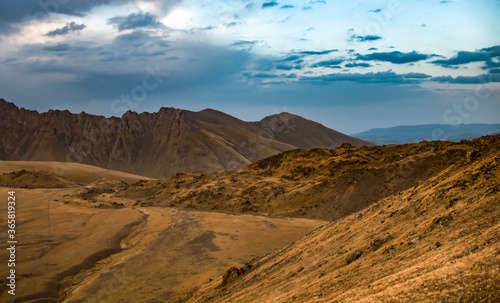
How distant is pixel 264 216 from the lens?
110 feet

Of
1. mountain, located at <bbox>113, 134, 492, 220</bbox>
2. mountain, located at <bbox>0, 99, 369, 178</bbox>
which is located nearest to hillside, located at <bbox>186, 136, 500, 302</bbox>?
mountain, located at <bbox>113, 134, 492, 220</bbox>

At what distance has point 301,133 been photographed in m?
175

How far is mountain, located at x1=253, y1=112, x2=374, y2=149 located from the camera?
168m

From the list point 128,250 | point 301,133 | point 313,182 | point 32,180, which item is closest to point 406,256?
point 128,250

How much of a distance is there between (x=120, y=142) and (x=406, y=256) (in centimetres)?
11690

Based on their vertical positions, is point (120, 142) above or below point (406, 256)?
above

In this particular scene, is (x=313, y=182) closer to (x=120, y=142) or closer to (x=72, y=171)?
(x=72, y=171)

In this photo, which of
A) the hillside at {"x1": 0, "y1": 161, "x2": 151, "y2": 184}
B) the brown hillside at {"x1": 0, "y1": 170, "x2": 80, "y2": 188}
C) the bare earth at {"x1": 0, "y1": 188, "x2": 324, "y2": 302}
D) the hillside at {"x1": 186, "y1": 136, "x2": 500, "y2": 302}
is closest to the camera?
the hillside at {"x1": 186, "y1": 136, "x2": 500, "y2": 302}

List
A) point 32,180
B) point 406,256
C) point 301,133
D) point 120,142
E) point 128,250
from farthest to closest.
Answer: point 301,133 < point 120,142 < point 32,180 < point 128,250 < point 406,256

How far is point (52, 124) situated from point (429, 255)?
129384 millimetres

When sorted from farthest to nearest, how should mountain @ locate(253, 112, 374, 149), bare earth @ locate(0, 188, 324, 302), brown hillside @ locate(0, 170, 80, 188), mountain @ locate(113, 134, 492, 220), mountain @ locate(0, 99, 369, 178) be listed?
mountain @ locate(253, 112, 374, 149)
mountain @ locate(0, 99, 369, 178)
brown hillside @ locate(0, 170, 80, 188)
mountain @ locate(113, 134, 492, 220)
bare earth @ locate(0, 188, 324, 302)

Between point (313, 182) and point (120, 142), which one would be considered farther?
point (120, 142)

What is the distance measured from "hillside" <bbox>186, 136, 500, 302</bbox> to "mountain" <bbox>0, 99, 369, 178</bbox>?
3433 inches

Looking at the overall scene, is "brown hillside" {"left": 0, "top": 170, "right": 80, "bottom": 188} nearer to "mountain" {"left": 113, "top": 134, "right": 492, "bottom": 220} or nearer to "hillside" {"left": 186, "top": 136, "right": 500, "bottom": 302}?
"mountain" {"left": 113, "top": 134, "right": 492, "bottom": 220}
